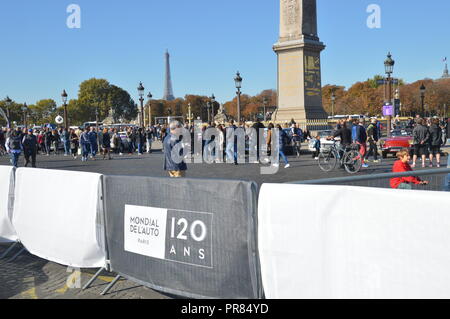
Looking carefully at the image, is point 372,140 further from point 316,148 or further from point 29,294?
point 29,294

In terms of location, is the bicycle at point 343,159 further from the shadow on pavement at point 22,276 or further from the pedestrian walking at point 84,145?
the pedestrian walking at point 84,145

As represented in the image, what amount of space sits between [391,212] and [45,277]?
172 inches

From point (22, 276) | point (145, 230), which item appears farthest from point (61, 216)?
point (145, 230)

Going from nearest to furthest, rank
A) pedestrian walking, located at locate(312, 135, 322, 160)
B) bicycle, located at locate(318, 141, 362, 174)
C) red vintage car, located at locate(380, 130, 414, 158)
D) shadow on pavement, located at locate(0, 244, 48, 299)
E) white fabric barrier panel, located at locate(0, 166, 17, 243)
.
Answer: shadow on pavement, located at locate(0, 244, 48, 299)
white fabric barrier panel, located at locate(0, 166, 17, 243)
bicycle, located at locate(318, 141, 362, 174)
red vintage car, located at locate(380, 130, 414, 158)
pedestrian walking, located at locate(312, 135, 322, 160)

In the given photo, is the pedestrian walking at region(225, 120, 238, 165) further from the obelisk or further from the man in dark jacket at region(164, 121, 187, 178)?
the obelisk

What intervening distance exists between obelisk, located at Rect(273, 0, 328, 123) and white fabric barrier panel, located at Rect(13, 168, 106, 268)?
2758cm

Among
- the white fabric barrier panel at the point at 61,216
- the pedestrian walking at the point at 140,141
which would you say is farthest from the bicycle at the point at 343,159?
the pedestrian walking at the point at 140,141

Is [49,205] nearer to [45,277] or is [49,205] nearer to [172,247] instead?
[45,277]

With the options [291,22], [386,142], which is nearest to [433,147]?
[386,142]

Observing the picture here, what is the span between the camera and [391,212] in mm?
3213

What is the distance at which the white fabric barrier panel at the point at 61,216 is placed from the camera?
532 cm

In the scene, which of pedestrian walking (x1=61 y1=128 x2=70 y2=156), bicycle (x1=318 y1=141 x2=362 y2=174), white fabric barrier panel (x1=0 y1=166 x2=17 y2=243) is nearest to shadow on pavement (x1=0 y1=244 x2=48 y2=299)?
white fabric barrier panel (x1=0 y1=166 x2=17 y2=243)

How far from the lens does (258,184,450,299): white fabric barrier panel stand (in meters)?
3.08

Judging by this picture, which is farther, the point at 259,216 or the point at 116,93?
the point at 116,93
